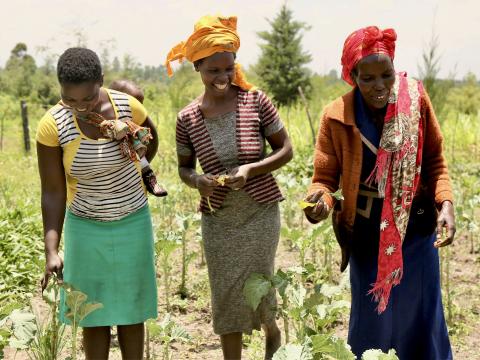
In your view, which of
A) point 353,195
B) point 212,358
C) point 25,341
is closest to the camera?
point 25,341

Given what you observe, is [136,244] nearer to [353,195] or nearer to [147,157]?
[147,157]

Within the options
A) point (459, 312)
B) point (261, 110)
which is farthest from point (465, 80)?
point (261, 110)

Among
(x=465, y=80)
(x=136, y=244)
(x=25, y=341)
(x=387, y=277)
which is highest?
(x=465, y=80)

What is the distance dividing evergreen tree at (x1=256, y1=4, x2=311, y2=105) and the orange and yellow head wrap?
21937 mm

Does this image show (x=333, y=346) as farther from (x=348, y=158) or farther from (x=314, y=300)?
(x=348, y=158)

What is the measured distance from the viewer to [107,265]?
95.2 inches

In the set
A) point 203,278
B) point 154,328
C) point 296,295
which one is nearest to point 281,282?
point 296,295

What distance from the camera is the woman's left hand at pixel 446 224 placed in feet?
7.39

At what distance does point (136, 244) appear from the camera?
8.05ft

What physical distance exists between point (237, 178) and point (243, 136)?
228 mm

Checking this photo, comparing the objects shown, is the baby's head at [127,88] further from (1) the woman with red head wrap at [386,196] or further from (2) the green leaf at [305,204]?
(2) the green leaf at [305,204]

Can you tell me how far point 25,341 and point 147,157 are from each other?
0.92 m

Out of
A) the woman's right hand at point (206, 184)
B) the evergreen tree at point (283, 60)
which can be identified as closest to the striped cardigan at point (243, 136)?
the woman's right hand at point (206, 184)

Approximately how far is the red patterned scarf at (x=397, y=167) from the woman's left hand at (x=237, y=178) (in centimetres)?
51
